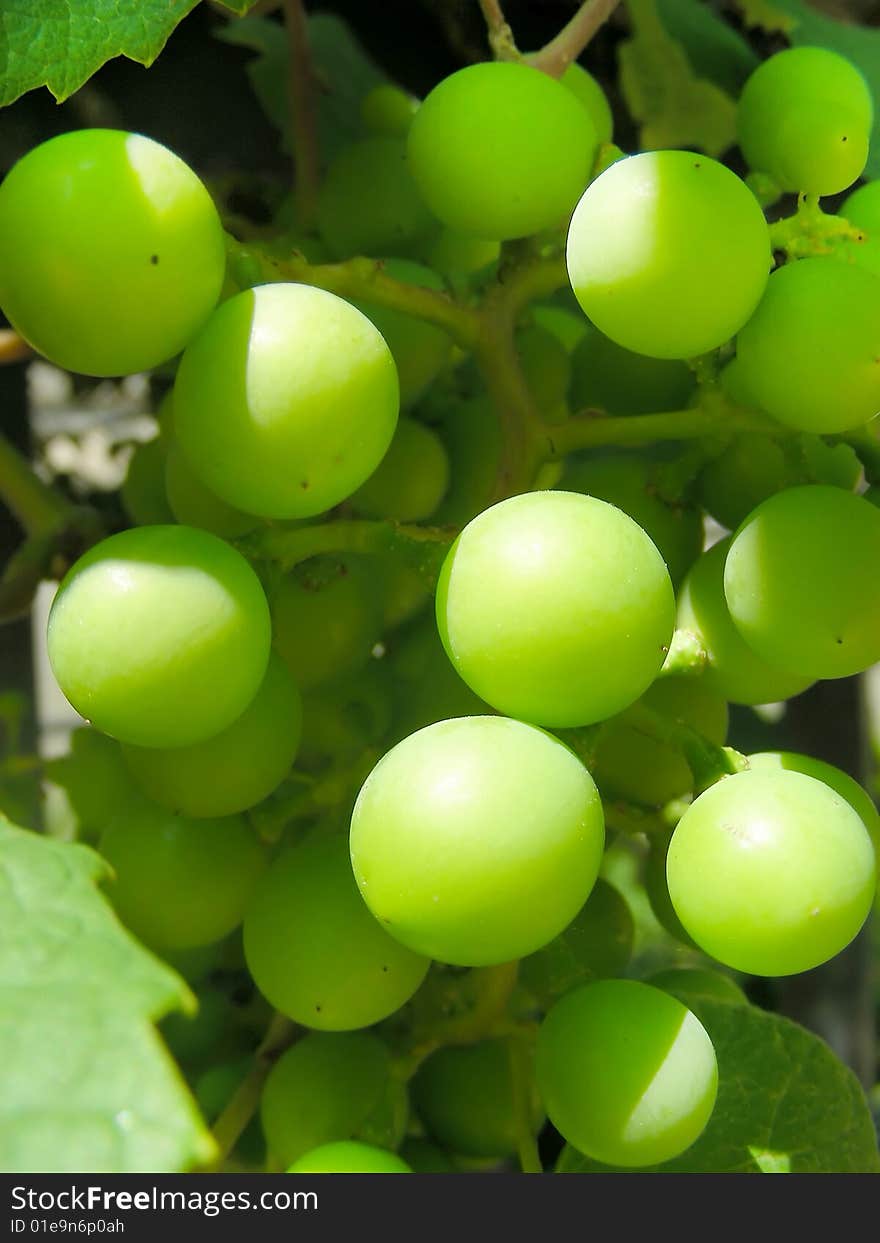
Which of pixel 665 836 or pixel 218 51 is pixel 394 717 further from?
pixel 218 51

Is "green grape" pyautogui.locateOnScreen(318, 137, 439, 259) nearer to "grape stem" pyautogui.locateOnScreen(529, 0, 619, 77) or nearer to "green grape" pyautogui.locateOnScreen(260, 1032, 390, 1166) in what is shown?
"grape stem" pyautogui.locateOnScreen(529, 0, 619, 77)

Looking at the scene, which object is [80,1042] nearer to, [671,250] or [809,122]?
[671,250]

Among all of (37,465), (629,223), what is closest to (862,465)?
(629,223)

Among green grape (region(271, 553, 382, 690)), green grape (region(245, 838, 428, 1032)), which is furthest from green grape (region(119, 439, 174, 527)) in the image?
green grape (region(245, 838, 428, 1032))

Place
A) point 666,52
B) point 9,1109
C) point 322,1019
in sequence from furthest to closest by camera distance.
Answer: point 666,52, point 322,1019, point 9,1109

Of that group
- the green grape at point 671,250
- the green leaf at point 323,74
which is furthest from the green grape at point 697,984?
the green leaf at point 323,74

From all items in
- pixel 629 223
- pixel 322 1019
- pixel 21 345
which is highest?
pixel 629 223
